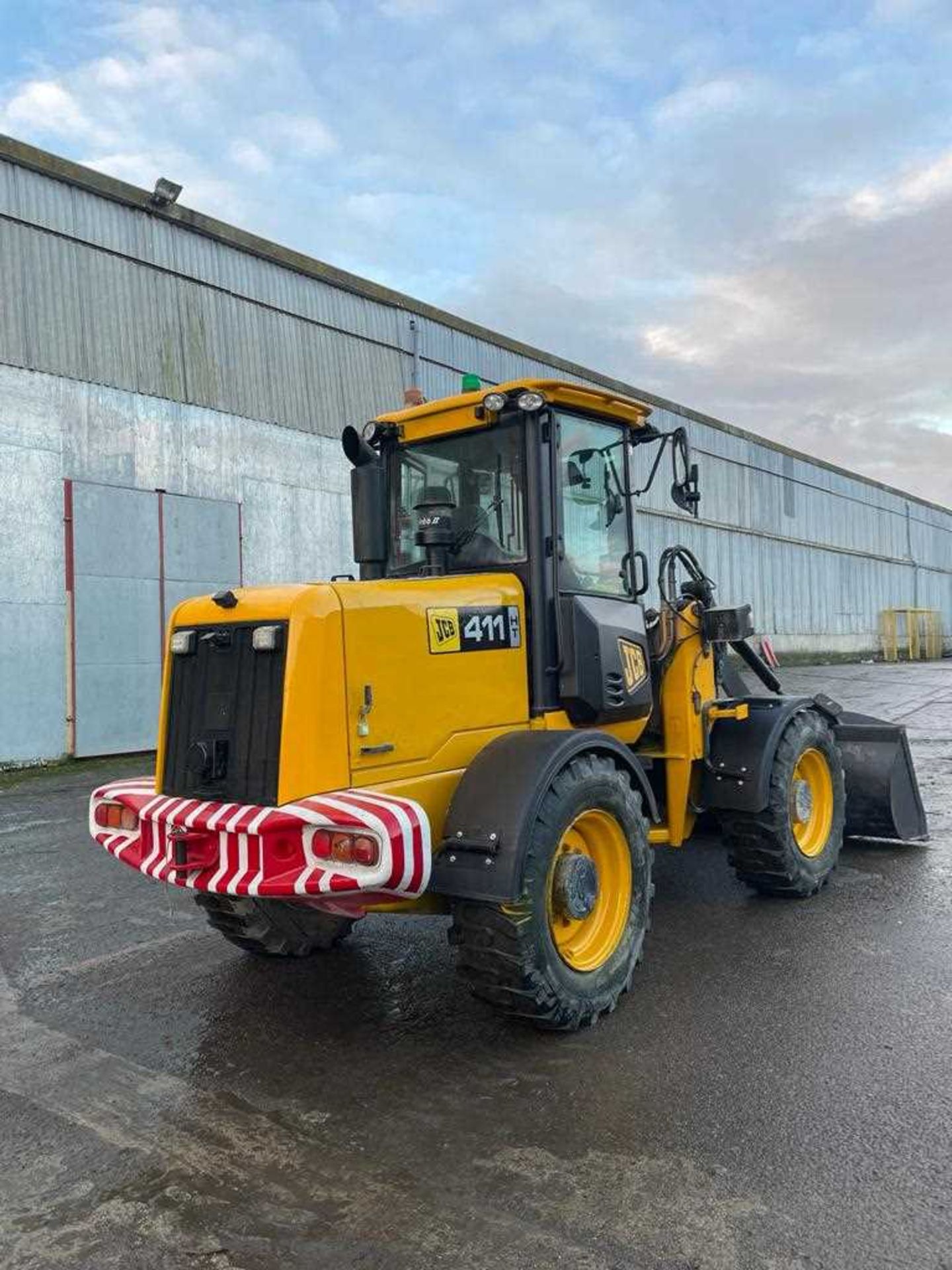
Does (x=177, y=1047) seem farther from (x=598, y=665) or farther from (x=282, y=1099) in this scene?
(x=598, y=665)

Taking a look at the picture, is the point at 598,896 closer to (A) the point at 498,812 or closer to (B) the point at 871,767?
(A) the point at 498,812

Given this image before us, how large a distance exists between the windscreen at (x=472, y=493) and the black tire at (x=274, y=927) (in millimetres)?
1745

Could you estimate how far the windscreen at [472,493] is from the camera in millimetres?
4586

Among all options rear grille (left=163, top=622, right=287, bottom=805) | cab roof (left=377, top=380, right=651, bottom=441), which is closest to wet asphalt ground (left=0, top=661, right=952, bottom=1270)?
rear grille (left=163, top=622, right=287, bottom=805)

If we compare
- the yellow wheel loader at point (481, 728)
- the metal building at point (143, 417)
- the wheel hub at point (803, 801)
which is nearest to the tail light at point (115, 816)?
the yellow wheel loader at point (481, 728)

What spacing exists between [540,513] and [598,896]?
173 centimetres

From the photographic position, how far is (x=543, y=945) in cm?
368

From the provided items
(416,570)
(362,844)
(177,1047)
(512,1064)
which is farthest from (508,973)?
(416,570)

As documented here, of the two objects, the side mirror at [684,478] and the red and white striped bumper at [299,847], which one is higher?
the side mirror at [684,478]

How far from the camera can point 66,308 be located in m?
12.4

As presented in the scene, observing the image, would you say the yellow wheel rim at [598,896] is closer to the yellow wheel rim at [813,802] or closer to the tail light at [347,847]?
the tail light at [347,847]

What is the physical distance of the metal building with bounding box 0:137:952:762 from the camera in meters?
12.0

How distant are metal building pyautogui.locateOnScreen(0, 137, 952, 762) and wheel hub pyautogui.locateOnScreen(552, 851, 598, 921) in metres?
9.86

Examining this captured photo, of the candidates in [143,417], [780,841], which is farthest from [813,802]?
[143,417]
